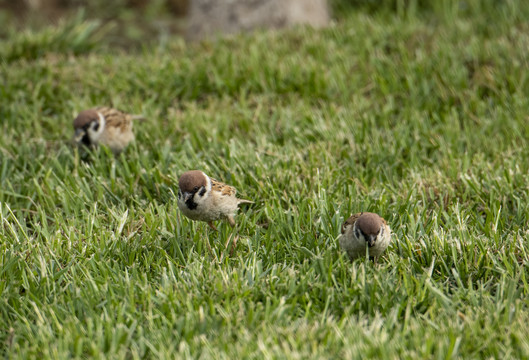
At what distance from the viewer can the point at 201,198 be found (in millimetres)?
4074

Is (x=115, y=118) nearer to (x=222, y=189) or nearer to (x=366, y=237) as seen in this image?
(x=222, y=189)

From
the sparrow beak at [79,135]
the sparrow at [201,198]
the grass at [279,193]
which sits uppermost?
the sparrow beak at [79,135]

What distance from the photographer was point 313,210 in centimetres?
445

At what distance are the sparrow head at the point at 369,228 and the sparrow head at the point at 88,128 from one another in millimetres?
2721

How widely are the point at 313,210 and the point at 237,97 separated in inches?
108

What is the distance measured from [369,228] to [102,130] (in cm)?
278

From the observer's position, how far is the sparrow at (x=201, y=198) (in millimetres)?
4066

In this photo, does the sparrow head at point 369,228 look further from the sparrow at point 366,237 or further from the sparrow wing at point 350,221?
the sparrow wing at point 350,221

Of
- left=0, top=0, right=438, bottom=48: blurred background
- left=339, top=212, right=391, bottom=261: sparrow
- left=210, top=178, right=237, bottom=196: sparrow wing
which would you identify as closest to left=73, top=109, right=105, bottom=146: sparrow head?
left=210, top=178, right=237, bottom=196: sparrow wing

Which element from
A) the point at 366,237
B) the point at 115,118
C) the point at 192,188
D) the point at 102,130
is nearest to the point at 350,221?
the point at 366,237

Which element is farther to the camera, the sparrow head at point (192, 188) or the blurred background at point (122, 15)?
the blurred background at point (122, 15)

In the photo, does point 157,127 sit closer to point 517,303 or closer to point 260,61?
point 260,61

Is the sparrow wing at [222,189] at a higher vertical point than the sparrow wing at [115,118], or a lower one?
lower

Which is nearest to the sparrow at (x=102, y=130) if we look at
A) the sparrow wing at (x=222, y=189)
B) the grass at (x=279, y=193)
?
the grass at (x=279, y=193)
